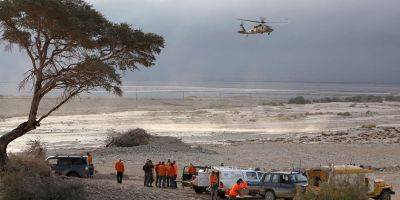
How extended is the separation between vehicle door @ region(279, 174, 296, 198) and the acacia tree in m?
7.40

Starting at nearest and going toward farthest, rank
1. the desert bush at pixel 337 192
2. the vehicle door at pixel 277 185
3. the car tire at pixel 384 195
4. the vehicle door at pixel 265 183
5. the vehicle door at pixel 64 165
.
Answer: the desert bush at pixel 337 192 → the vehicle door at pixel 277 185 → the vehicle door at pixel 265 183 → the car tire at pixel 384 195 → the vehicle door at pixel 64 165

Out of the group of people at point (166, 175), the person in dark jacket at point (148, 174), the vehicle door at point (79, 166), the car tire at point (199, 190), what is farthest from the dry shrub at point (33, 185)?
the car tire at point (199, 190)

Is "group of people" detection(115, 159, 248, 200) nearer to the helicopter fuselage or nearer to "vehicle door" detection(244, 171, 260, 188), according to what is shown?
"vehicle door" detection(244, 171, 260, 188)

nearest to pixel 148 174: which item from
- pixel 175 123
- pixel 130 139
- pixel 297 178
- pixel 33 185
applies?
pixel 297 178

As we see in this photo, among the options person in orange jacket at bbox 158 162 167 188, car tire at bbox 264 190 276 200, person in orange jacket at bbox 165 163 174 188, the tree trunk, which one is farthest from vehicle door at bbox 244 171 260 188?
the tree trunk

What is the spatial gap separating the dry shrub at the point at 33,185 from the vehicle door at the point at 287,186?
8683 mm

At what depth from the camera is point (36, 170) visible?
84.5ft

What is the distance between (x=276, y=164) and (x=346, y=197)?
23.4 metres

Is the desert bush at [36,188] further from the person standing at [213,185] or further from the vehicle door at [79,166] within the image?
the vehicle door at [79,166]

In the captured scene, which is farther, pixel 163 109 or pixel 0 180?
pixel 163 109

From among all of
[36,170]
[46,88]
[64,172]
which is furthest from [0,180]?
[64,172]

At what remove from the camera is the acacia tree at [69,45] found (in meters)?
25.0

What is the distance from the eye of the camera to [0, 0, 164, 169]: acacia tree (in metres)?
25.0

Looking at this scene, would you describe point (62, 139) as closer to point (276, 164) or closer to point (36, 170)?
point (276, 164)
